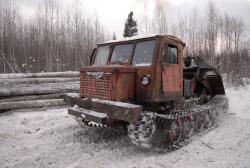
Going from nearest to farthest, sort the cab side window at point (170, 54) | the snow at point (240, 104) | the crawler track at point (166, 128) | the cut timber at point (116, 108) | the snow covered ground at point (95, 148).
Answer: the snow covered ground at point (95, 148) → the cut timber at point (116, 108) → the crawler track at point (166, 128) → the cab side window at point (170, 54) → the snow at point (240, 104)

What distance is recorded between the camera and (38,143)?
6590 mm

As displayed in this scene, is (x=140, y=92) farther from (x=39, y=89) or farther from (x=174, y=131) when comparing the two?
(x=39, y=89)

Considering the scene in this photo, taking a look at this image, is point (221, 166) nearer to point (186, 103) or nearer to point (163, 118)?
point (163, 118)

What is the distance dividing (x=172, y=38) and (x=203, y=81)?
3.61 m

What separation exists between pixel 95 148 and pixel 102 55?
275 cm

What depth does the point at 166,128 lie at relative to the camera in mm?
6152

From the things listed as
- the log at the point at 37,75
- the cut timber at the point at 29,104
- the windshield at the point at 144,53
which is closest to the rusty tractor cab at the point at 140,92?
the windshield at the point at 144,53

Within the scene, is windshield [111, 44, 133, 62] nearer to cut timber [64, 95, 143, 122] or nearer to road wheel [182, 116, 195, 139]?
cut timber [64, 95, 143, 122]

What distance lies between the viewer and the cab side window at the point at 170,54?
6688 millimetres

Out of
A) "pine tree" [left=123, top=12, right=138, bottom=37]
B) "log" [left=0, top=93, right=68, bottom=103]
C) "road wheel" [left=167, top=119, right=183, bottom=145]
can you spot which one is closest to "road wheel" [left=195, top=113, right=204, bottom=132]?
"road wheel" [left=167, top=119, right=183, bottom=145]

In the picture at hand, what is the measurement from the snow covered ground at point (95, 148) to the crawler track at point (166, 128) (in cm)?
24

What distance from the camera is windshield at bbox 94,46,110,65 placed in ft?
25.2

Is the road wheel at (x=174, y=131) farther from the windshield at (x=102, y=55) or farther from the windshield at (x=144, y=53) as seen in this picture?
the windshield at (x=102, y=55)

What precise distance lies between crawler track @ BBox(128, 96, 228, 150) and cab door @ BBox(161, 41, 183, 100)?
1.73ft
